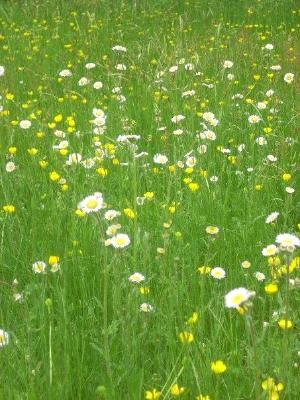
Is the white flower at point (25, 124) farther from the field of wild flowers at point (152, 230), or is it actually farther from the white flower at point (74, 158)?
the white flower at point (74, 158)

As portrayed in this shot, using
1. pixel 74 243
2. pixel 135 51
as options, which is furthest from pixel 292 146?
pixel 135 51

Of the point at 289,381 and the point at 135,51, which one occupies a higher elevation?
the point at 289,381

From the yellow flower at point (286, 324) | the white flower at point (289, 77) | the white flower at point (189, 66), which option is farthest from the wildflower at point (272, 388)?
the white flower at point (289, 77)

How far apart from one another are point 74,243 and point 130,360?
1.95 feet

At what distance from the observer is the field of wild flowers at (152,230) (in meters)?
1.68

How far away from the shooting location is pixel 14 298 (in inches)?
79.0

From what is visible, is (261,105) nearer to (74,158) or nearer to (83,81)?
(83,81)

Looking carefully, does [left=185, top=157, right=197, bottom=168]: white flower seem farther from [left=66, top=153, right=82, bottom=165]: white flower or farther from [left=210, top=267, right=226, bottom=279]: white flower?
[left=210, top=267, right=226, bottom=279]: white flower

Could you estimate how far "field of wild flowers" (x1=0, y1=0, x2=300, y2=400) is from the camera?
5.50ft

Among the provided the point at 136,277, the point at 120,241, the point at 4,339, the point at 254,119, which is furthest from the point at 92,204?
the point at 254,119

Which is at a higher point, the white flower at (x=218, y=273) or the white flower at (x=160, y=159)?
the white flower at (x=218, y=273)

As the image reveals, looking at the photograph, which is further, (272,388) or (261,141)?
(261,141)

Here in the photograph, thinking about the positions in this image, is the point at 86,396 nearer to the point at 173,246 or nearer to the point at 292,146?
the point at 173,246

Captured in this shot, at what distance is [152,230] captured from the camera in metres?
2.57
